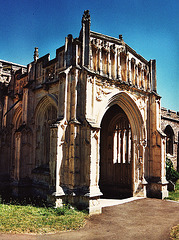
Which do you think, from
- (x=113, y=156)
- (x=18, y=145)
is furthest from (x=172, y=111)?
(x=18, y=145)

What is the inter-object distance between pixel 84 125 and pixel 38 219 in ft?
12.8

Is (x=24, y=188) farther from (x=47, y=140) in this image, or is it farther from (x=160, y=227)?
(x=160, y=227)

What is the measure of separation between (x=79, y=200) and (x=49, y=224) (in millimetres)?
1994

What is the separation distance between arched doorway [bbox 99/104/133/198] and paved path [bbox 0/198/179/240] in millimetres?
3386

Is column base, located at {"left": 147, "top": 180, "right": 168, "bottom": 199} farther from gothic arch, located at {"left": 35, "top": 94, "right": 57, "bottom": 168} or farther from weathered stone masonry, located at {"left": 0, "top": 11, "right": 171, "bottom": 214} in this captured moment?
gothic arch, located at {"left": 35, "top": 94, "right": 57, "bottom": 168}

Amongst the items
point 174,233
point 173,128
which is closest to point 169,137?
point 173,128

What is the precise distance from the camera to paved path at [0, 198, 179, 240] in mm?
6790

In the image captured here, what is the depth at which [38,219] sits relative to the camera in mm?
7852

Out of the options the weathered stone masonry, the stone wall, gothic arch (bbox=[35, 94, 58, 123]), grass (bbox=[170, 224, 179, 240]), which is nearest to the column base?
the weathered stone masonry

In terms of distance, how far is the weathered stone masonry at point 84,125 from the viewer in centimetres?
947

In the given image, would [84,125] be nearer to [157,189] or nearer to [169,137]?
[157,189]

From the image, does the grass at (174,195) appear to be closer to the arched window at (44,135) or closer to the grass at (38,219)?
the grass at (38,219)

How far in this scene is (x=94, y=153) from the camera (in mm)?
9492

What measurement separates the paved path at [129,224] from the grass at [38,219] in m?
0.35
